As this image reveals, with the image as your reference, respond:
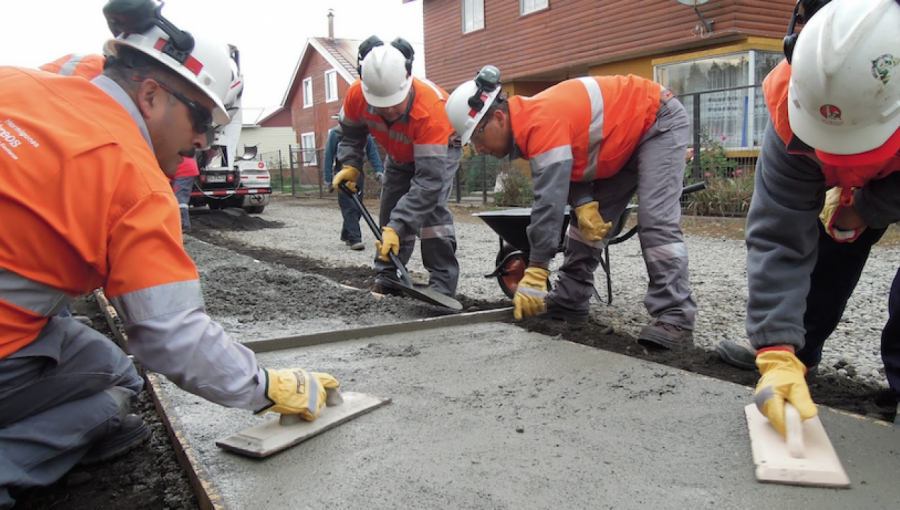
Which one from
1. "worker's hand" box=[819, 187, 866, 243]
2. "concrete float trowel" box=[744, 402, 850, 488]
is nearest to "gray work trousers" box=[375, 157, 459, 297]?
"worker's hand" box=[819, 187, 866, 243]

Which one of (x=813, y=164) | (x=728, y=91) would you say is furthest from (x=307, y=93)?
(x=813, y=164)

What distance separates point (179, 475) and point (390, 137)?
2.75 meters

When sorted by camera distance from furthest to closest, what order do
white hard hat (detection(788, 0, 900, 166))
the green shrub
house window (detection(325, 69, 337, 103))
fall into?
house window (detection(325, 69, 337, 103)) < the green shrub < white hard hat (detection(788, 0, 900, 166))

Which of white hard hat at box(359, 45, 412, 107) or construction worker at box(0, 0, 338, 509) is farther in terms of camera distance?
white hard hat at box(359, 45, 412, 107)

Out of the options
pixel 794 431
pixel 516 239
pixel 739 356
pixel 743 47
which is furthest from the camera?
pixel 743 47

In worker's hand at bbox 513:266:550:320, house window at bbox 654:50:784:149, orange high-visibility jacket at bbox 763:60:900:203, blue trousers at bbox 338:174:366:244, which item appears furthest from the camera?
house window at bbox 654:50:784:149

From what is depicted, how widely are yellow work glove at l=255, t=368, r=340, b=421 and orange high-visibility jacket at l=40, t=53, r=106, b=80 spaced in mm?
1580

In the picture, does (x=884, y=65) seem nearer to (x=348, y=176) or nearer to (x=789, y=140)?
(x=789, y=140)

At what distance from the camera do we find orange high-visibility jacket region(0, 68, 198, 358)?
142 centimetres

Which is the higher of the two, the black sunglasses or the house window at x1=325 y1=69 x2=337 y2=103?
the house window at x1=325 y1=69 x2=337 y2=103

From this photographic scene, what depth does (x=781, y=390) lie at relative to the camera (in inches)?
73.4

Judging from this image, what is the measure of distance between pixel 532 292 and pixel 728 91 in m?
7.71

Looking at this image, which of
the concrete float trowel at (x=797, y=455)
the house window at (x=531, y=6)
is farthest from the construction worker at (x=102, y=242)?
the house window at (x=531, y=6)

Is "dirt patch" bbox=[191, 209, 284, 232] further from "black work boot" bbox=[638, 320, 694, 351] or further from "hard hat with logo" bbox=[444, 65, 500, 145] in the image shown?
"black work boot" bbox=[638, 320, 694, 351]
